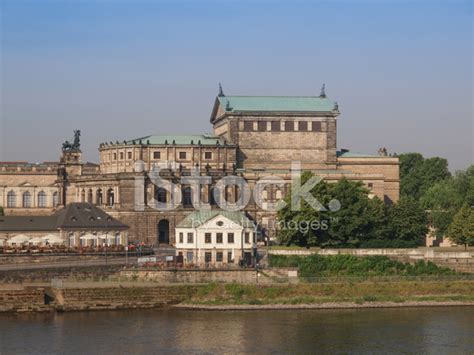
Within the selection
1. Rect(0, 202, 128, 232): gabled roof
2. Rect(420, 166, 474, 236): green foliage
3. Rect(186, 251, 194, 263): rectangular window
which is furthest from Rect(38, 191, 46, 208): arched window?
Rect(186, 251, 194, 263): rectangular window

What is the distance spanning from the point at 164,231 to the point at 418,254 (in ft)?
132

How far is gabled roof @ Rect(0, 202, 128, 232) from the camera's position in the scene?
10894 centimetres

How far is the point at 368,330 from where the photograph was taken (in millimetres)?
72875

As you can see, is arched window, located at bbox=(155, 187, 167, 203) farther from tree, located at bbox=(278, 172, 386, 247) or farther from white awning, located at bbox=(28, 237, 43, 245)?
tree, located at bbox=(278, 172, 386, 247)

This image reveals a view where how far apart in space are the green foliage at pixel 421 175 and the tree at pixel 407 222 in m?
59.7

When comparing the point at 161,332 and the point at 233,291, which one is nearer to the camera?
the point at 161,332

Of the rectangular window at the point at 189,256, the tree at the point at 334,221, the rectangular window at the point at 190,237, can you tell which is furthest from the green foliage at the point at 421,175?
the rectangular window at the point at 189,256

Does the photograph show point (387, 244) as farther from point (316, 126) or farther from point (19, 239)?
point (316, 126)

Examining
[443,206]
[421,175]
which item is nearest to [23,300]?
[443,206]

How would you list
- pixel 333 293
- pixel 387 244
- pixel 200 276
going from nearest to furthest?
1. pixel 333 293
2. pixel 200 276
3. pixel 387 244

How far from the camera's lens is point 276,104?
438ft

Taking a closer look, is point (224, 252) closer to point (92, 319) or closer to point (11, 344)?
point (92, 319)

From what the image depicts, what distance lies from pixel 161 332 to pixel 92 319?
24.4ft

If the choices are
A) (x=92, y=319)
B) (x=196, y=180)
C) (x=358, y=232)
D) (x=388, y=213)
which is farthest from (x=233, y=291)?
(x=196, y=180)
